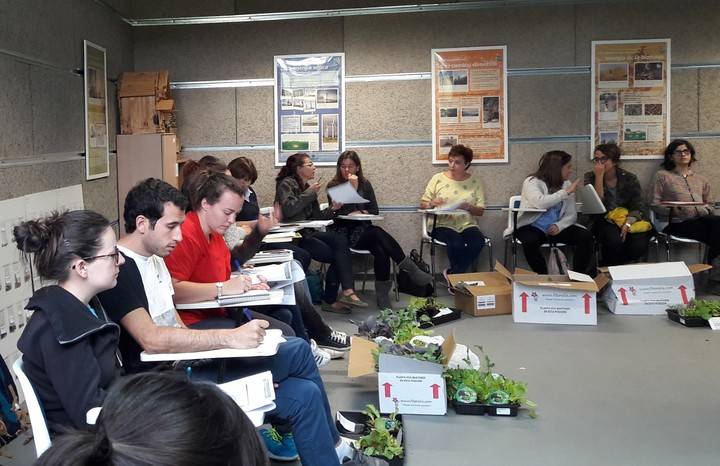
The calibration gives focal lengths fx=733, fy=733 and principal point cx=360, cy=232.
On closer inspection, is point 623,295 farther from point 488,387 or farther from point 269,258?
point 269,258

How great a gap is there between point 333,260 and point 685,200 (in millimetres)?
3132

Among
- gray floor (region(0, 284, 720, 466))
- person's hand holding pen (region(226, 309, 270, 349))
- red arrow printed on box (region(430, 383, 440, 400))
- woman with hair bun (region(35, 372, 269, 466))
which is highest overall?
woman with hair bun (region(35, 372, 269, 466))

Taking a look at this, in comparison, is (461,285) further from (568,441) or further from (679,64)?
(679,64)

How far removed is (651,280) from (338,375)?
2.64 metres

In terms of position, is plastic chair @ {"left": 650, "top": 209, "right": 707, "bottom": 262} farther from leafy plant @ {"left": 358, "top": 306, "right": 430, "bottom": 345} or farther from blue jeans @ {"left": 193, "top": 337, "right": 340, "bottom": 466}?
blue jeans @ {"left": 193, "top": 337, "right": 340, "bottom": 466}

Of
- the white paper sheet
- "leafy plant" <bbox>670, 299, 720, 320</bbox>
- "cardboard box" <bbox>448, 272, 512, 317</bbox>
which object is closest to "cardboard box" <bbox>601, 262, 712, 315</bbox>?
"leafy plant" <bbox>670, 299, 720, 320</bbox>

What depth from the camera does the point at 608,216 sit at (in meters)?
6.36

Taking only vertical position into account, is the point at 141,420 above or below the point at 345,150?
below

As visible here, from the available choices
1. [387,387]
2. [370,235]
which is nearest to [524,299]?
[370,235]

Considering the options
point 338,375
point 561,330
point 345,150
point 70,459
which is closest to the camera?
point 70,459

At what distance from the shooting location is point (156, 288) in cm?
272

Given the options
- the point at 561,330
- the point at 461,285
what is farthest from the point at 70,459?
the point at 461,285

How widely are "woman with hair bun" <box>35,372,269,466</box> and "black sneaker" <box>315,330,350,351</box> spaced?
3.40m

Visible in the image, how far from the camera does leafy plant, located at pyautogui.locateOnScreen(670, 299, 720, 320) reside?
5.05m
